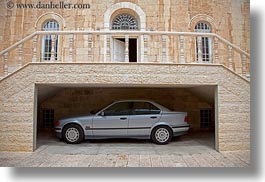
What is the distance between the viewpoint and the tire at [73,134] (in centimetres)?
454

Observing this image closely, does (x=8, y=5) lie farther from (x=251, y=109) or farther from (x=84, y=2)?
(x=251, y=109)

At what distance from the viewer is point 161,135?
14.9ft

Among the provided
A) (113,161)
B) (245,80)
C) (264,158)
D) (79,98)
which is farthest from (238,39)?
(79,98)

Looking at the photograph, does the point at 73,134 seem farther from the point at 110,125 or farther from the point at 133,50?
the point at 133,50

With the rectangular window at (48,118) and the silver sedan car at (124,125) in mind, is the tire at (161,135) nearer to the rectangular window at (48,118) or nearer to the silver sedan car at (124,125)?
the silver sedan car at (124,125)

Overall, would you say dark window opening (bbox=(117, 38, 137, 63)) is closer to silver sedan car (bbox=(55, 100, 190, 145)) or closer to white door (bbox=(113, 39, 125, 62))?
white door (bbox=(113, 39, 125, 62))

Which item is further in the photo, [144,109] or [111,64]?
[144,109]

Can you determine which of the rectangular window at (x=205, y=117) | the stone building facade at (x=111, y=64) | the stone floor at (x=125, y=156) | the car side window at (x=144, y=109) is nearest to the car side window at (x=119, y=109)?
the car side window at (x=144, y=109)

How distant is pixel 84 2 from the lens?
4.73 meters

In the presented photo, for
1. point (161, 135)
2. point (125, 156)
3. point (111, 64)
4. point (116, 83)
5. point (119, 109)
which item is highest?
point (111, 64)

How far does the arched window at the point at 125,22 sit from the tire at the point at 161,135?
2736 millimetres

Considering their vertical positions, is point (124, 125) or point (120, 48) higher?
point (120, 48)

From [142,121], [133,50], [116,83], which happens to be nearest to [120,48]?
[133,50]

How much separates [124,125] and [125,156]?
83 cm
